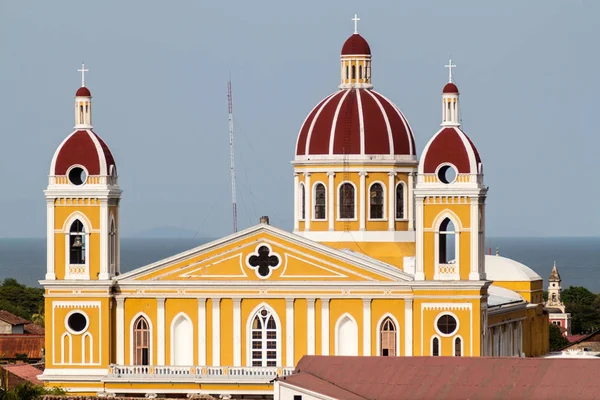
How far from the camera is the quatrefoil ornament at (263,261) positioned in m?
90.9

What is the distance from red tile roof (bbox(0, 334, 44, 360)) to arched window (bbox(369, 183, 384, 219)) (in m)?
27.0

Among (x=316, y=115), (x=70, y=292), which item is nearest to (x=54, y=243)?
(x=70, y=292)

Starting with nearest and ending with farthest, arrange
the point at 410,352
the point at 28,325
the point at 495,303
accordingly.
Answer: the point at 410,352 < the point at 495,303 < the point at 28,325

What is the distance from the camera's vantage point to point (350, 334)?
9044cm

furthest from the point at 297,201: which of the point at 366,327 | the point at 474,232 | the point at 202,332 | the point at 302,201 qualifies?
the point at 474,232

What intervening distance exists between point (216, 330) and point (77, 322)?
5.34m

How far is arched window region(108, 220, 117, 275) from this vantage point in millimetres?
92562

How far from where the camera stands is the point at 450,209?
8962cm

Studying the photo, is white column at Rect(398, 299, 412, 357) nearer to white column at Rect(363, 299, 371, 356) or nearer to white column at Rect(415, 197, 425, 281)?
white column at Rect(415, 197, 425, 281)

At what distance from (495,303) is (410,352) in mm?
8016

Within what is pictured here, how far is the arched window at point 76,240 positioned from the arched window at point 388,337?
11994 mm

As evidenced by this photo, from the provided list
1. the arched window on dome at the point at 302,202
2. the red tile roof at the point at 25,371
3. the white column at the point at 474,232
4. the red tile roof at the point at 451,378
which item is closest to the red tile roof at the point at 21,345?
the red tile roof at the point at 25,371

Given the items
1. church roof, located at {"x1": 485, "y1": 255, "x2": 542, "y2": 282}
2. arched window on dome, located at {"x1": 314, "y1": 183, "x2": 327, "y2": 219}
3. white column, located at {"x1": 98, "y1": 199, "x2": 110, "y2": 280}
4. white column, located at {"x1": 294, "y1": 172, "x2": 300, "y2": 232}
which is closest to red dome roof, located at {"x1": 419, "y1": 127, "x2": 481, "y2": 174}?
arched window on dome, located at {"x1": 314, "y1": 183, "x2": 327, "y2": 219}

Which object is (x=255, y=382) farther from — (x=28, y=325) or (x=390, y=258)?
(x=28, y=325)
